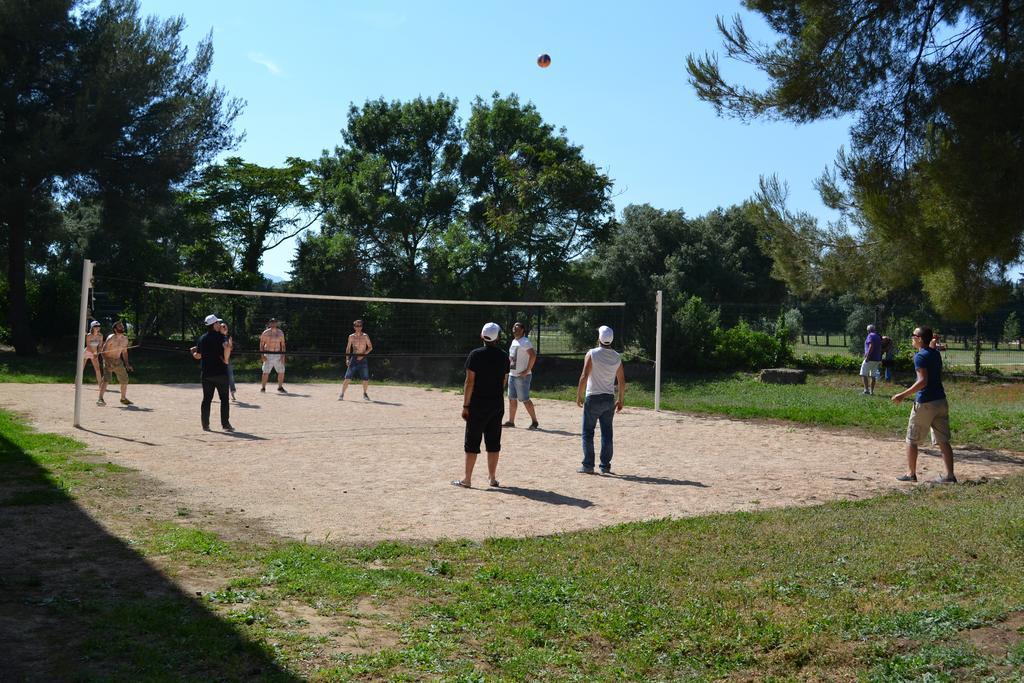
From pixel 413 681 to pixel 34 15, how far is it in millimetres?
30302

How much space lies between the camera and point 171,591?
6.47m

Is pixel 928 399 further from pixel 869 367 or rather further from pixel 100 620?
pixel 869 367

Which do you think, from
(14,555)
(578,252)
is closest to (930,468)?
(14,555)

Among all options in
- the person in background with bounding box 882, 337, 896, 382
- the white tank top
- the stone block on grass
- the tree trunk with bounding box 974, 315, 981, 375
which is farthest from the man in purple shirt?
the white tank top

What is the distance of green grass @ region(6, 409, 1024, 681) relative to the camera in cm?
532

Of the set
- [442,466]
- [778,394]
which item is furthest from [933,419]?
[778,394]

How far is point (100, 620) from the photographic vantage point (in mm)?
5754

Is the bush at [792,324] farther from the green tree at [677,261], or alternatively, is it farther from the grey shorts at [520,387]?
the grey shorts at [520,387]

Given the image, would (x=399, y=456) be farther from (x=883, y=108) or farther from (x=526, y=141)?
(x=526, y=141)

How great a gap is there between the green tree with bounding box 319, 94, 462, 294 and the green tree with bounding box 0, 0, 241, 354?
573 centimetres

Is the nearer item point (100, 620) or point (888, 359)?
point (100, 620)

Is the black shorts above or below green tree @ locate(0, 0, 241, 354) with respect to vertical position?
below

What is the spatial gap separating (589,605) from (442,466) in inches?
247

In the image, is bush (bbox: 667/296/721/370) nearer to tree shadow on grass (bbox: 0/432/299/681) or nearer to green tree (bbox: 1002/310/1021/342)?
green tree (bbox: 1002/310/1021/342)
